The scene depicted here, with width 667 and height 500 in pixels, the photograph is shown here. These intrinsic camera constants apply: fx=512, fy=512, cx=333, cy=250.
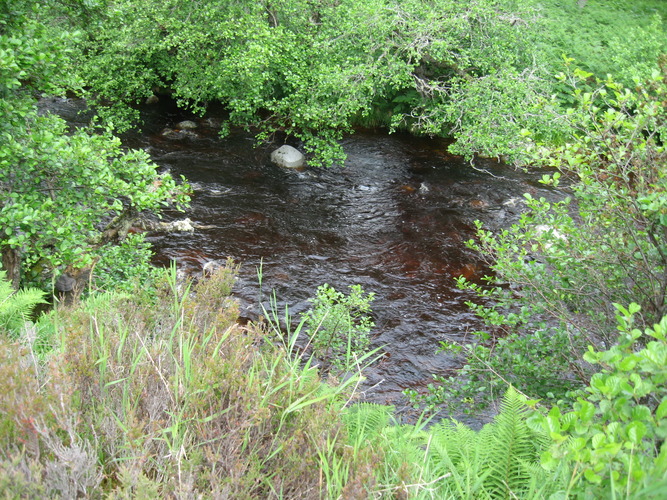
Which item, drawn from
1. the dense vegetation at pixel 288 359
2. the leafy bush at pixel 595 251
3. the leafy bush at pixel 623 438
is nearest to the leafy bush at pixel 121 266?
the dense vegetation at pixel 288 359

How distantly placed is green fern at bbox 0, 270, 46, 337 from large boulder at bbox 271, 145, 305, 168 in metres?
10.1

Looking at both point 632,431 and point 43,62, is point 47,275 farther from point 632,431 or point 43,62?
point 632,431

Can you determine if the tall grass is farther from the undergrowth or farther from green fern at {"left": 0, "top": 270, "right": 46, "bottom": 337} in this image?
green fern at {"left": 0, "top": 270, "right": 46, "bottom": 337}

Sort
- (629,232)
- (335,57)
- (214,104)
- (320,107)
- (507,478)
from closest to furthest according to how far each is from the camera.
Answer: (507,478) < (629,232) < (320,107) < (335,57) < (214,104)

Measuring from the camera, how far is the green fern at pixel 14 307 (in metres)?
4.32

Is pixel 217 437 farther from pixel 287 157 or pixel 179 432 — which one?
pixel 287 157

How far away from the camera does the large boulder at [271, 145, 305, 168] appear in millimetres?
14615

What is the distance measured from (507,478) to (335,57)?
11737mm

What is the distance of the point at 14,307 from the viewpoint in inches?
180

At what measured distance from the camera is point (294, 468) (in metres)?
2.51

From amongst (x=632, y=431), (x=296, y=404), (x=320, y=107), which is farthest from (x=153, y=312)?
(x=320, y=107)

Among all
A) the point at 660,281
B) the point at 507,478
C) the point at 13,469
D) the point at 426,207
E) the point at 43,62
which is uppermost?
the point at 43,62

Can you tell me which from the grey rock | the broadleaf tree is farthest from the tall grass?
the grey rock

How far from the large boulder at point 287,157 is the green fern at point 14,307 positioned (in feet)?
33.0
